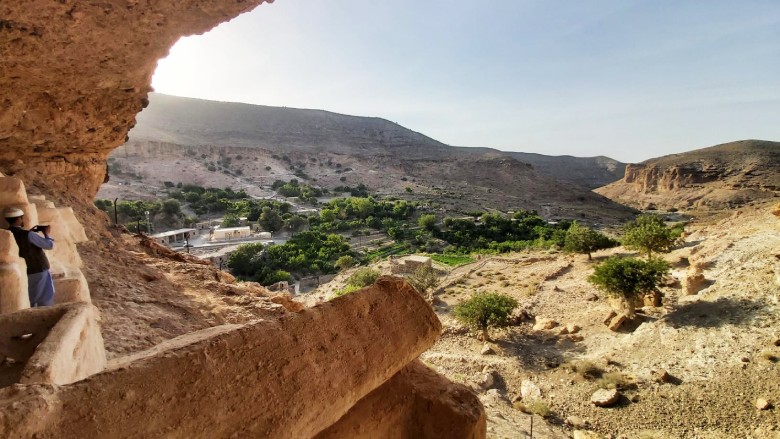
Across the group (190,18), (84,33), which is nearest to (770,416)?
(190,18)

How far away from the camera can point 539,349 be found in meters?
14.8

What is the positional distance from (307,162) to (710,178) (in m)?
71.4

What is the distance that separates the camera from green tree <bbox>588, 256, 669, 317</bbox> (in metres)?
15.3

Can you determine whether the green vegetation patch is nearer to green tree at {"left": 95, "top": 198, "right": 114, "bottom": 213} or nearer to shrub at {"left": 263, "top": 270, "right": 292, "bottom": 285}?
shrub at {"left": 263, "top": 270, "right": 292, "bottom": 285}

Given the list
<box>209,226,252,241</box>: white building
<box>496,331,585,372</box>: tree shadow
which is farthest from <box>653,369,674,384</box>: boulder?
<box>209,226,252,241</box>: white building

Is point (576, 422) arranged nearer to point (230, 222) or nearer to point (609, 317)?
point (609, 317)

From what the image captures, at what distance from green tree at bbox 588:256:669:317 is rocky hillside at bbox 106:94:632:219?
1696 inches

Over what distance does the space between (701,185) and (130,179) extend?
89356 millimetres

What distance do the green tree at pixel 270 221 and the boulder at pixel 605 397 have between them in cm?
3824

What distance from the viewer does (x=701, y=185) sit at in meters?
70.5

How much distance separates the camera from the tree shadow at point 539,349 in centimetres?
1355

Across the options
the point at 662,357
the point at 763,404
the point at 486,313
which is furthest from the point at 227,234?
the point at 763,404

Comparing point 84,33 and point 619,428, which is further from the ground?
point 84,33

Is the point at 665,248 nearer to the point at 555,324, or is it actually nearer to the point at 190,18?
the point at 555,324
